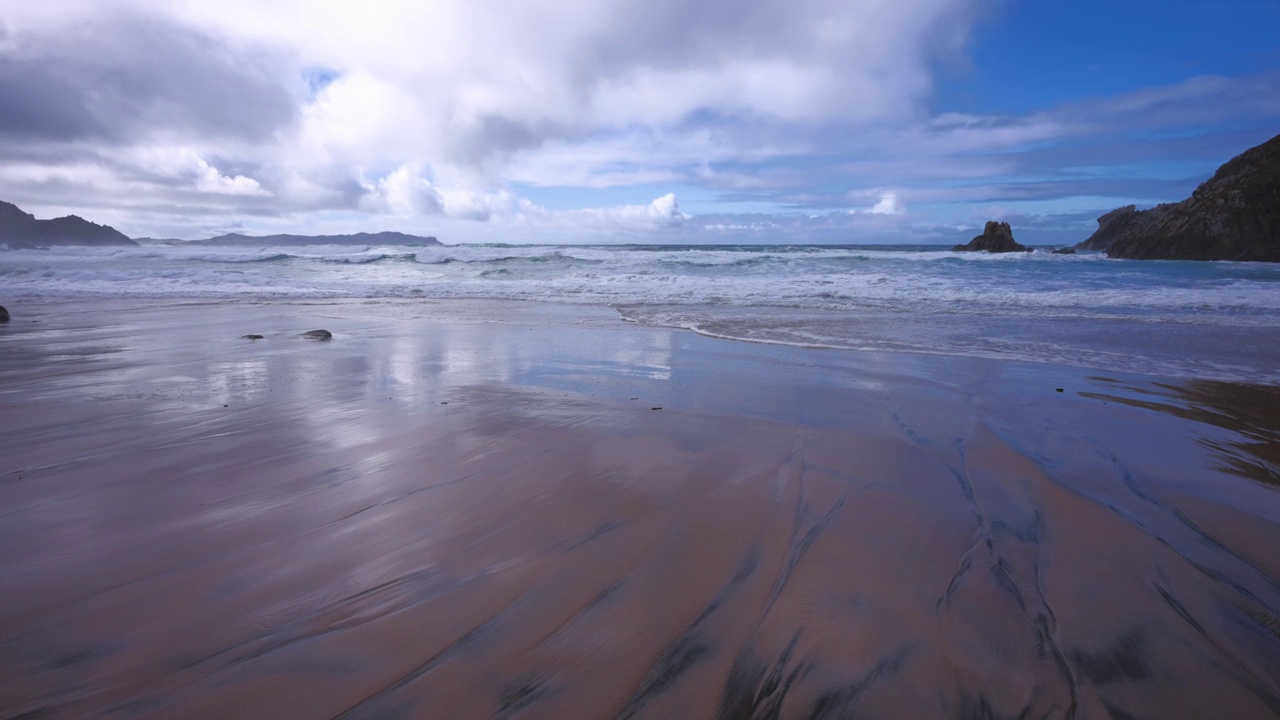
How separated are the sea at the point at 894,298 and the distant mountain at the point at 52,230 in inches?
2812

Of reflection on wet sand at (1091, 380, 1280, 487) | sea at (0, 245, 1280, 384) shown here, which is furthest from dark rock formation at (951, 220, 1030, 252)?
reflection on wet sand at (1091, 380, 1280, 487)

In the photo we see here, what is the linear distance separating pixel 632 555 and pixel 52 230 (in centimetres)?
10722

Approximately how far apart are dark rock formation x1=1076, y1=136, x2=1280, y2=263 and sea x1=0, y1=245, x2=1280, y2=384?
773 cm

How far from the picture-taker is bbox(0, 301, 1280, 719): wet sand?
1.58 metres

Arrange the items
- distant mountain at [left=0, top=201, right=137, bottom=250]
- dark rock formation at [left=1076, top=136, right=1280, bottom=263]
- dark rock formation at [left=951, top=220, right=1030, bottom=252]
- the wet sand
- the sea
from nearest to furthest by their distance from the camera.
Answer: the wet sand → the sea → dark rock formation at [left=1076, top=136, right=1280, bottom=263] → dark rock formation at [left=951, top=220, right=1030, bottom=252] → distant mountain at [left=0, top=201, right=137, bottom=250]

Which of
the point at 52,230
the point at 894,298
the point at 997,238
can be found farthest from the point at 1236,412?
the point at 52,230

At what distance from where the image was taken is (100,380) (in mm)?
4934

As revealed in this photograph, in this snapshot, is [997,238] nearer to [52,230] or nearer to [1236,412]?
[1236,412]

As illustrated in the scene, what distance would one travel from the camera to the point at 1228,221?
30688 millimetres

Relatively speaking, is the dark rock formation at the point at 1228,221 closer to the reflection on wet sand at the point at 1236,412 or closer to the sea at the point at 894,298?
the sea at the point at 894,298

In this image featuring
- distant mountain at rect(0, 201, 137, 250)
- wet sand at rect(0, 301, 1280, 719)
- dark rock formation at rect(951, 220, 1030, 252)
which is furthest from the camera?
distant mountain at rect(0, 201, 137, 250)

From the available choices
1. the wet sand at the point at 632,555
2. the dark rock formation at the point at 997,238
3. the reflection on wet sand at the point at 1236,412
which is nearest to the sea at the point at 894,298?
the reflection on wet sand at the point at 1236,412

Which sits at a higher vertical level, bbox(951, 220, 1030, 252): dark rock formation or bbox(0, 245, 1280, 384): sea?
bbox(951, 220, 1030, 252): dark rock formation

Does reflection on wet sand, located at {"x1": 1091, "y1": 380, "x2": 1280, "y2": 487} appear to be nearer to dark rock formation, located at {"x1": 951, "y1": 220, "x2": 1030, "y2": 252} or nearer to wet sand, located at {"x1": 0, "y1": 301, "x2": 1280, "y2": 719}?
wet sand, located at {"x1": 0, "y1": 301, "x2": 1280, "y2": 719}
